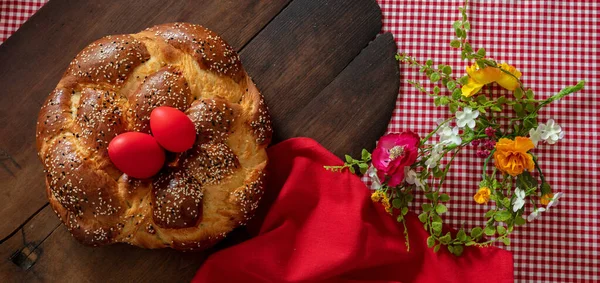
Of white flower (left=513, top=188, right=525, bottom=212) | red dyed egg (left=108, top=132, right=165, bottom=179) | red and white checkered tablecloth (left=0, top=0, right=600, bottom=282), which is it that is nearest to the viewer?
red dyed egg (left=108, top=132, right=165, bottom=179)

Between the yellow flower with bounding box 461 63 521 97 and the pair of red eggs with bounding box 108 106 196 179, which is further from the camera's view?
the yellow flower with bounding box 461 63 521 97

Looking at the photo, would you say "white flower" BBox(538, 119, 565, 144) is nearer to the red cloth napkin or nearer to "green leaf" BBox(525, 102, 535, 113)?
"green leaf" BBox(525, 102, 535, 113)

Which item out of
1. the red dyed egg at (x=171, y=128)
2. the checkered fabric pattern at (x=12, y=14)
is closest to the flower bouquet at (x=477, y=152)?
the red dyed egg at (x=171, y=128)

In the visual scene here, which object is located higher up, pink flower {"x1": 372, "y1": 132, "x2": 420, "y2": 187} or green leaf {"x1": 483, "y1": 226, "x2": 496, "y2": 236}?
pink flower {"x1": 372, "y1": 132, "x2": 420, "y2": 187}

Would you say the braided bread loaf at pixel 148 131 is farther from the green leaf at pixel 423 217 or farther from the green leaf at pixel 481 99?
the green leaf at pixel 481 99

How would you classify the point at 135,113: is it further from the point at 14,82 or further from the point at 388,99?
the point at 388,99

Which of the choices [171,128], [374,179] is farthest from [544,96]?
[171,128]

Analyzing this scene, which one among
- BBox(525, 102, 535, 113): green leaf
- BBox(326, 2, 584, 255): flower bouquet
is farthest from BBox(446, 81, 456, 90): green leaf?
BBox(525, 102, 535, 113): green leaf
